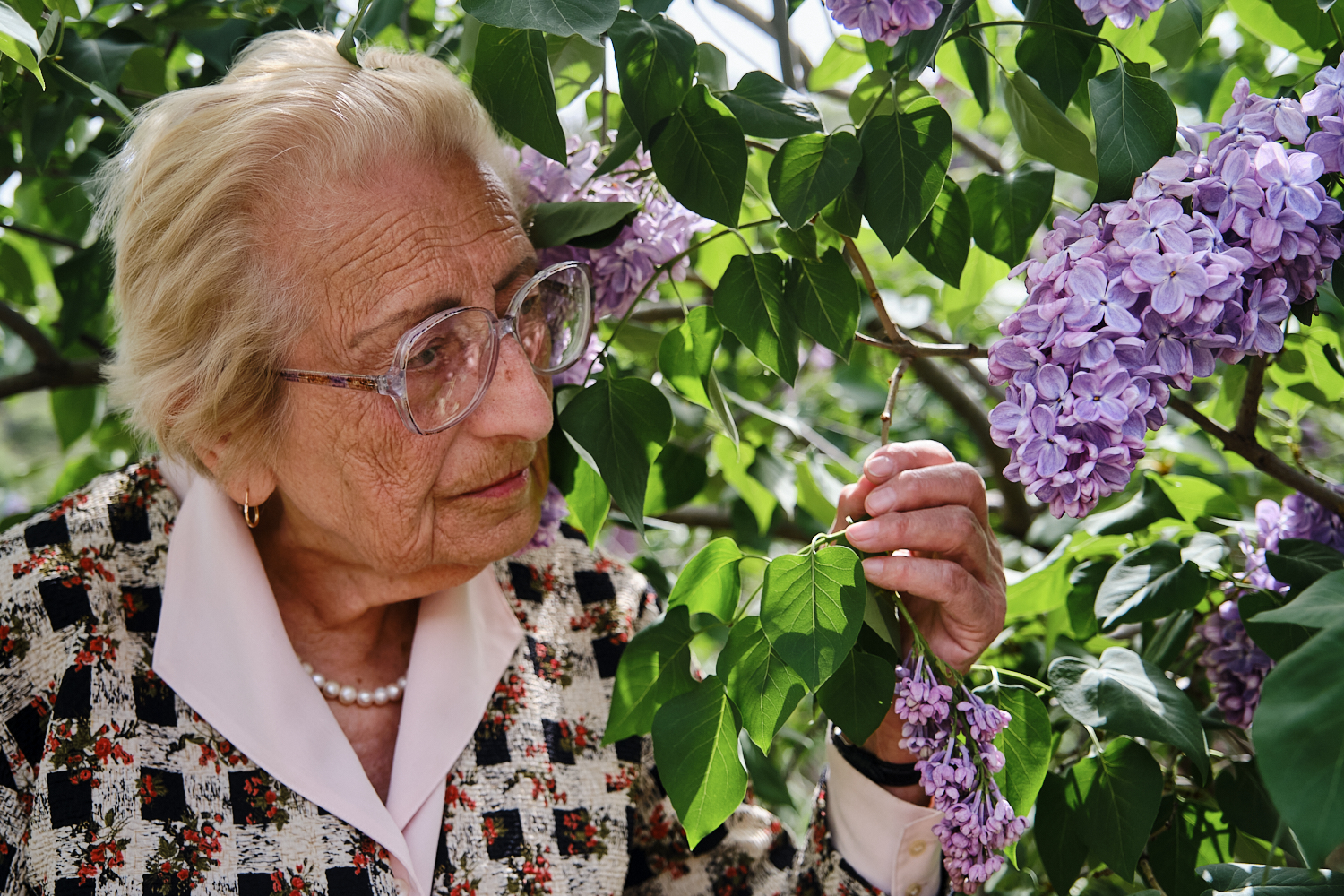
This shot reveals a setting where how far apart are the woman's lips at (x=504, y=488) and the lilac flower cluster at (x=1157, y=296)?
2.28ft

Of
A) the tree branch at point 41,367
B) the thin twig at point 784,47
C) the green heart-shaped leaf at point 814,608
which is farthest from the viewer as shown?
the tree branch at point 41,367

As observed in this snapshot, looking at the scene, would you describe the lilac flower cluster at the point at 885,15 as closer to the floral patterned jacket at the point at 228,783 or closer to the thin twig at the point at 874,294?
the thin twig at the point at 874,294

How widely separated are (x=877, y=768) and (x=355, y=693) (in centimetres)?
77

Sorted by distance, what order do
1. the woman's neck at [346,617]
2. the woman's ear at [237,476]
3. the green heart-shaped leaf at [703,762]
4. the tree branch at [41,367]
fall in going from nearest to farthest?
1. the green heart-shaped leaf at [703,762]
2. the woman's ear at [237,476]
3. the woman's neck at [346,617]
4. the tree branch at [41,367]

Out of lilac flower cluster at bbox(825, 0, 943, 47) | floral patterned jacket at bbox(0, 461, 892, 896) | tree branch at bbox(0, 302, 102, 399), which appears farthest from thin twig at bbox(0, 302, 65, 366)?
lilac flower cluster at bbox(825, 0, 943, 47)

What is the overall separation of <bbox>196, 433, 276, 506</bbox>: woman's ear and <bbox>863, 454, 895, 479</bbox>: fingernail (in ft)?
2.63

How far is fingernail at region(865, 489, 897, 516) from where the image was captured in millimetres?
1104

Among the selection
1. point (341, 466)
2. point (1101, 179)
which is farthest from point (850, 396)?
point (1101, 179)

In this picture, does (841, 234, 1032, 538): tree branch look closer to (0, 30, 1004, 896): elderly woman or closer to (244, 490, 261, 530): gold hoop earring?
(0, 30, 1004, 896): elderly woman

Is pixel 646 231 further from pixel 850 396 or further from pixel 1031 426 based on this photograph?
pixel 850 396

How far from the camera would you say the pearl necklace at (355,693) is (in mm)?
1542

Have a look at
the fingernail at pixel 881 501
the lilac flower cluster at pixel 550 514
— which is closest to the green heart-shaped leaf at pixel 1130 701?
the fingernail at pixel 881 501

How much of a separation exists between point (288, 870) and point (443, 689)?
0.32 m

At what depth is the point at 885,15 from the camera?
0.95m
